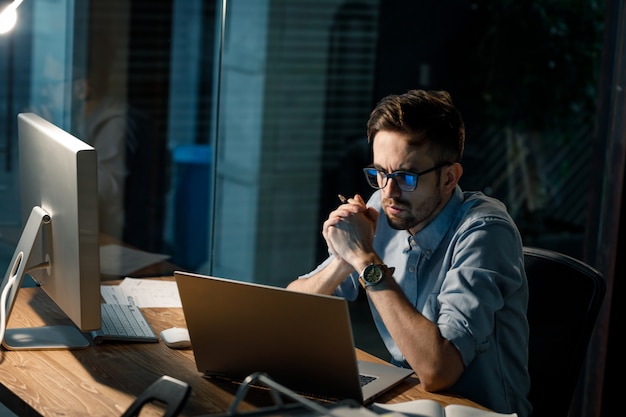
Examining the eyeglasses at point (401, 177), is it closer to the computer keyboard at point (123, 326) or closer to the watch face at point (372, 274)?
the watch face at point (372, 274)

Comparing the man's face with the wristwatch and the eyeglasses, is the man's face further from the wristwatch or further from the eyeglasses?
the wristwatch

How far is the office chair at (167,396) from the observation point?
1481mm

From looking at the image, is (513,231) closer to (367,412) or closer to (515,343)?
(515,343)

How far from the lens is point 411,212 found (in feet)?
6.80

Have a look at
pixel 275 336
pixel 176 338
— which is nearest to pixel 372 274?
pixel 275 336

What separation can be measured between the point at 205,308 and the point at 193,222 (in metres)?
2.37

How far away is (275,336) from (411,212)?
Result: 522mm

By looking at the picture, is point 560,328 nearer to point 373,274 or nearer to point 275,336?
point 373,274

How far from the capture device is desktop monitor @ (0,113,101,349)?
180 centimetres

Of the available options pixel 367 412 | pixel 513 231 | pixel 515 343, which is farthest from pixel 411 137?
pixel 367 412

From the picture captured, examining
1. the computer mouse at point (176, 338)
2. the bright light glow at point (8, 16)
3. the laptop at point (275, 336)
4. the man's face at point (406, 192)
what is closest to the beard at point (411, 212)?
the man's face at point (406, 192)

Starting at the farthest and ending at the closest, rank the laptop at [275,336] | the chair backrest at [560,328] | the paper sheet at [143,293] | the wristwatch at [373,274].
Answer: the paper sheet at [143,293] → the chair backrest at [560,328] → the wristwatch at [373,274] → the laptop at [275,336]

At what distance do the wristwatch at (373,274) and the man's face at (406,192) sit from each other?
0.17 metres

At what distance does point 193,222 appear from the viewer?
13.4ft
